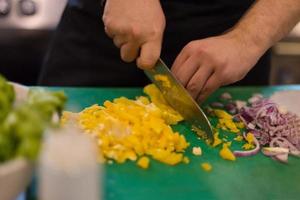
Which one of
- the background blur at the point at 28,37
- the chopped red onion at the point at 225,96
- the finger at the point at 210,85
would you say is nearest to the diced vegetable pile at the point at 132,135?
the finger at the point at 210,85

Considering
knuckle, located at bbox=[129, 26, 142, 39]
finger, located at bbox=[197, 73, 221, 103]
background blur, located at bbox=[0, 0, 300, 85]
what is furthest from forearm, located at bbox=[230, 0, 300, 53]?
background blur, located at bbox=[0, 0, 300, 85]

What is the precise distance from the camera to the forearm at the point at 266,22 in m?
0.97

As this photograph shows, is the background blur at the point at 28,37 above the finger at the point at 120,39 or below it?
below

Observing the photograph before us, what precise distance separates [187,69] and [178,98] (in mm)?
70

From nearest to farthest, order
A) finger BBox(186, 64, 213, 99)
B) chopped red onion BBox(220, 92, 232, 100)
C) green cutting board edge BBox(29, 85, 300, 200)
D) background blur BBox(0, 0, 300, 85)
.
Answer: green cutting board edge BBox(29, 85, 300, 200)
finger BBox(186, 64, 213, 99)
chopped red onion BBox(220, 92, 232, 100)
background blur BBox(0, 0, 300, 85)

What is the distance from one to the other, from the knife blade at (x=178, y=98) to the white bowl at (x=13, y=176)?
1.28 feet

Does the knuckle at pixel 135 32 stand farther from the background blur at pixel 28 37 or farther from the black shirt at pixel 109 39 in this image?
the background blur at pixel 28 37

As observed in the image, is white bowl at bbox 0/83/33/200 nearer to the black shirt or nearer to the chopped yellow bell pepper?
the chopped yellow bell pepper

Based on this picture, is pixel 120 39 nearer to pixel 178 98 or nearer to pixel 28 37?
pixel 178 98

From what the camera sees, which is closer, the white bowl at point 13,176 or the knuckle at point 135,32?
the white bowl at point 13,176

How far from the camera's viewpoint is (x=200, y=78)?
0.94 metres

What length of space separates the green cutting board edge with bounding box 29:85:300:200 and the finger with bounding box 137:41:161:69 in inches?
6.4

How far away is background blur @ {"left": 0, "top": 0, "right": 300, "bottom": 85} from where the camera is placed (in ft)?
4.93

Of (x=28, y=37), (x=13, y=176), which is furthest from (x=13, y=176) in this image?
(x=28, y=37)
